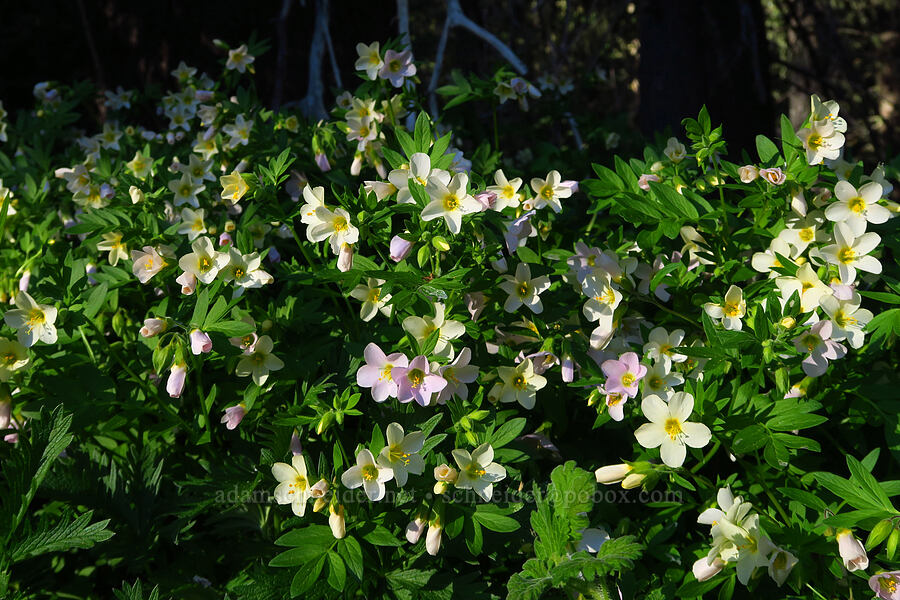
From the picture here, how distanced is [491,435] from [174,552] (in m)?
1.04

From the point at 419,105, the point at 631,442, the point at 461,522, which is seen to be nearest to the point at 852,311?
the point at 631,442

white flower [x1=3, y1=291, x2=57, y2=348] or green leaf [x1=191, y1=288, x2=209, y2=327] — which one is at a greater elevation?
green leaf [x1=191, y1=288, x2=209, y2=327]

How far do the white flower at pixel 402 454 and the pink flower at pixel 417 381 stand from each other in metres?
0.07

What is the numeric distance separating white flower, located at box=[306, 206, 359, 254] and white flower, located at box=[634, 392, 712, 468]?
72 centimetres

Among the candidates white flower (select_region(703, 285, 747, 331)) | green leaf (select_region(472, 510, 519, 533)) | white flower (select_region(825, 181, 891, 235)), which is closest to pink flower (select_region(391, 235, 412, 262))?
green leaf (select_region(472, 510, 519, 533))

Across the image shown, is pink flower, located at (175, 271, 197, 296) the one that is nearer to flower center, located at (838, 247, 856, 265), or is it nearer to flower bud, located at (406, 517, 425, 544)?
flower bud, located at (406, 517, 425, 544)

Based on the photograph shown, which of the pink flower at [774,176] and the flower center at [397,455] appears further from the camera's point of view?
the pink flower at [774,176]

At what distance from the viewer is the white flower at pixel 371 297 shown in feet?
5.82

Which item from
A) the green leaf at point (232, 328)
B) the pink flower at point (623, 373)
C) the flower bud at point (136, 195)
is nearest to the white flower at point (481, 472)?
the pink flower at point (623, 373)

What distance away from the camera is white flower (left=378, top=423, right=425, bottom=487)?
152 cm

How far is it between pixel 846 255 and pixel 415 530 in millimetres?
1087

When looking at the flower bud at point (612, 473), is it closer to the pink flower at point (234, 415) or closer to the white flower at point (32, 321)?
the pink flower at point (234, 415)

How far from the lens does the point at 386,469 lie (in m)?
1.52

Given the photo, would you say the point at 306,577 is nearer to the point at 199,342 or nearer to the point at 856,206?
the point at 199,342
